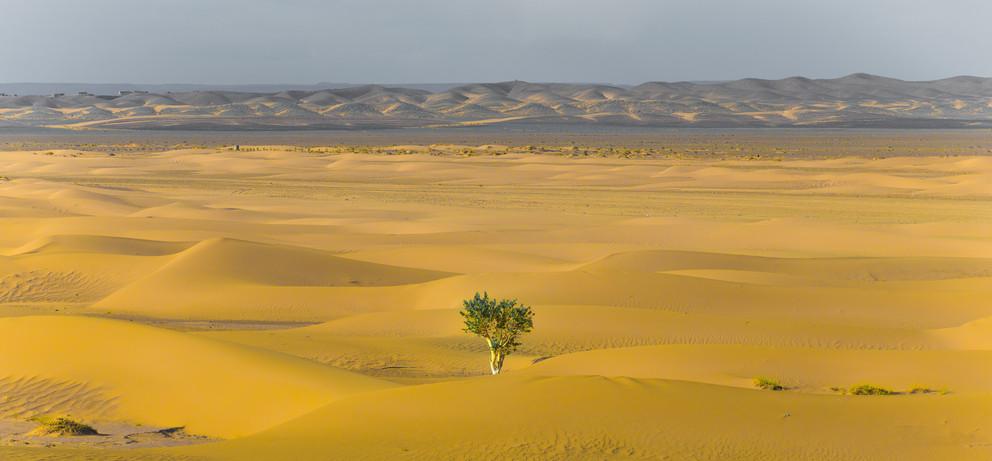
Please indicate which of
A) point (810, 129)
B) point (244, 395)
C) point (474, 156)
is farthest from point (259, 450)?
point (810, 129)

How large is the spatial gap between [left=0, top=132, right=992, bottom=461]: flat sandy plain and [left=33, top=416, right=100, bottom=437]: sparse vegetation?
22cm

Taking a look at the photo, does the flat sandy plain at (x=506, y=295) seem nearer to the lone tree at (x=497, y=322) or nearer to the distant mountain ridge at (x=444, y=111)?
the lone tree at (x=497, y=322)

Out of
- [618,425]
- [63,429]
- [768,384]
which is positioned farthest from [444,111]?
[618,425]

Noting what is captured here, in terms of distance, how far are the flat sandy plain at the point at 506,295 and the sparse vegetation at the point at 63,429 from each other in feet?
0.72

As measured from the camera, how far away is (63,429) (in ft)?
33.9

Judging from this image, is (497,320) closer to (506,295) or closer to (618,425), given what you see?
(618,425)

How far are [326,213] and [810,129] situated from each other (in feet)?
321

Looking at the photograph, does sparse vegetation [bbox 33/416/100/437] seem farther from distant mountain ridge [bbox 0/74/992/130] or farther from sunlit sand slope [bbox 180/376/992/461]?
distant mountain ridge [bbox 0/74/992/130]

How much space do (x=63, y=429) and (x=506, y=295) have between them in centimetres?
1104

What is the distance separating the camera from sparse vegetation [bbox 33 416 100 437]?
33.8ft

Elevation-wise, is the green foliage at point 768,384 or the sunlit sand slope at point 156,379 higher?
the sunlit sand slope at point 156,379

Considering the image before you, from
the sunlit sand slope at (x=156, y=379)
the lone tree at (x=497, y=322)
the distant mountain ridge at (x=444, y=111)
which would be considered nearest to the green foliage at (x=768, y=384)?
the lone tree at (x=497, y=322)

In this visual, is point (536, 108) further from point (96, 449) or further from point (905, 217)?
point (96, 449)

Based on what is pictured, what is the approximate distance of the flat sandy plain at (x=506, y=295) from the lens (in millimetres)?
9578
